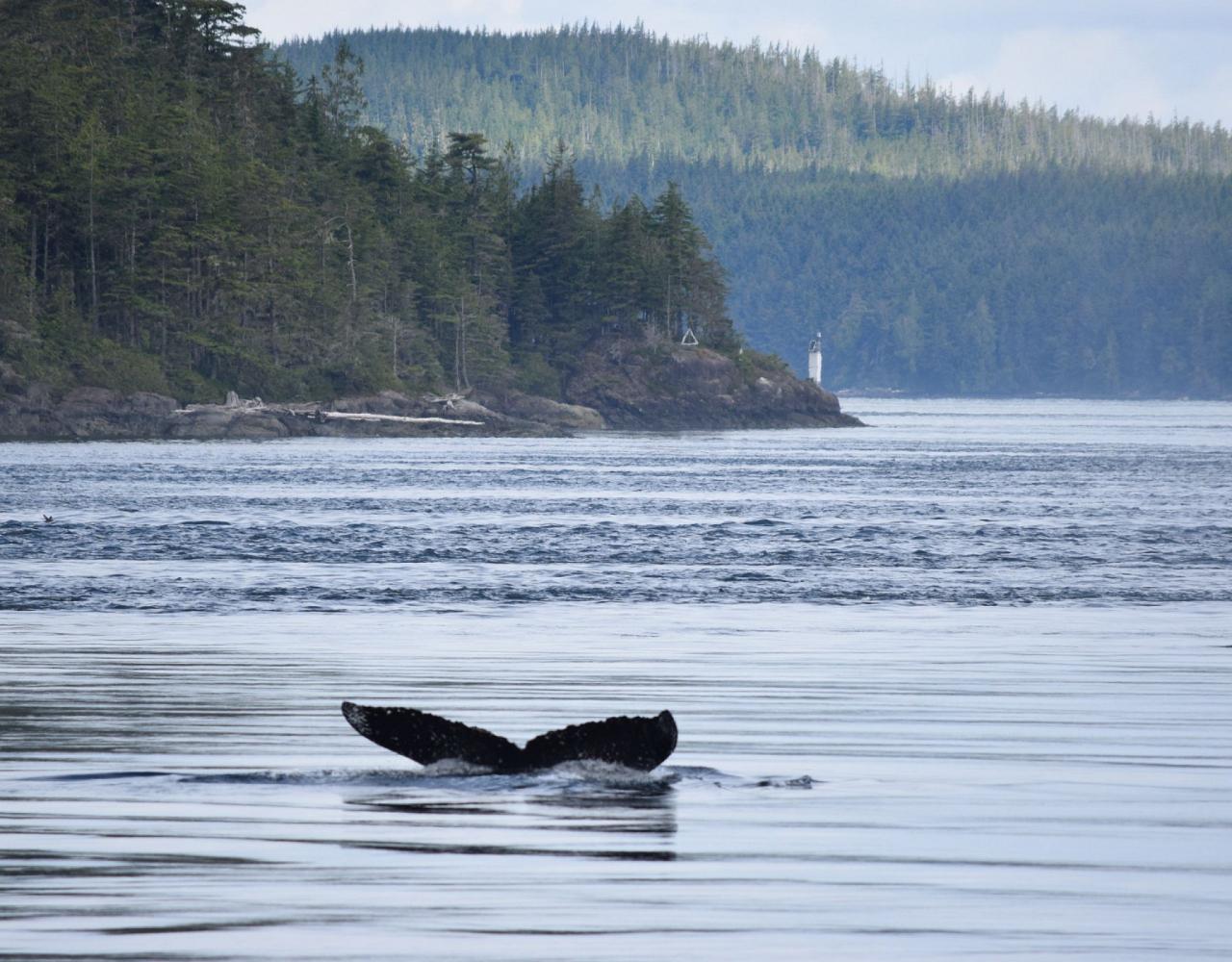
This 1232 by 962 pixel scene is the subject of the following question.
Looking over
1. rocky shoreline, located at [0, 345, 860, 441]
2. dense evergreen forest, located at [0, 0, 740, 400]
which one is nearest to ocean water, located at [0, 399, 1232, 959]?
rocky shoreline, located at [0, 345, 860, 441]

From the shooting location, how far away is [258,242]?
→ 12250 centimetres

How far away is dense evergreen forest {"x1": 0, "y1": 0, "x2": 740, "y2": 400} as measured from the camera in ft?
370

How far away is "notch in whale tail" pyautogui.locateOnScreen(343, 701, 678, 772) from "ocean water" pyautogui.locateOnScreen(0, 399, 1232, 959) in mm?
220

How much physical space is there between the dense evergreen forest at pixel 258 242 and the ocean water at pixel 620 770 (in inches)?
2992

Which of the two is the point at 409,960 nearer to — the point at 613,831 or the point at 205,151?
the point at 613,831

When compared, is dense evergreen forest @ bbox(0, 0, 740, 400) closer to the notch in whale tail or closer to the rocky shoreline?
the rocky shoreline

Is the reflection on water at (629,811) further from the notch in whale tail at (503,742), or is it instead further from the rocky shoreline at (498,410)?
the rocky shoreline at (498,410)

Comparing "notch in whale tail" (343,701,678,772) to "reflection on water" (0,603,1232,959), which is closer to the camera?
"reflection on water" (0,603,1232,959)

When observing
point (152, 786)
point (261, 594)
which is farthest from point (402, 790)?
point (261, 594)

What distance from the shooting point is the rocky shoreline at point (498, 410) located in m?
104

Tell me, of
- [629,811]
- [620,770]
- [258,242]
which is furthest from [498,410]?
[629,811]

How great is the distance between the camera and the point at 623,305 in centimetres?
15425

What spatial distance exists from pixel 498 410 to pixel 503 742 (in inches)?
5046

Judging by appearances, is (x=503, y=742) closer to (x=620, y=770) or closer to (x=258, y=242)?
(x=620, y=770)
